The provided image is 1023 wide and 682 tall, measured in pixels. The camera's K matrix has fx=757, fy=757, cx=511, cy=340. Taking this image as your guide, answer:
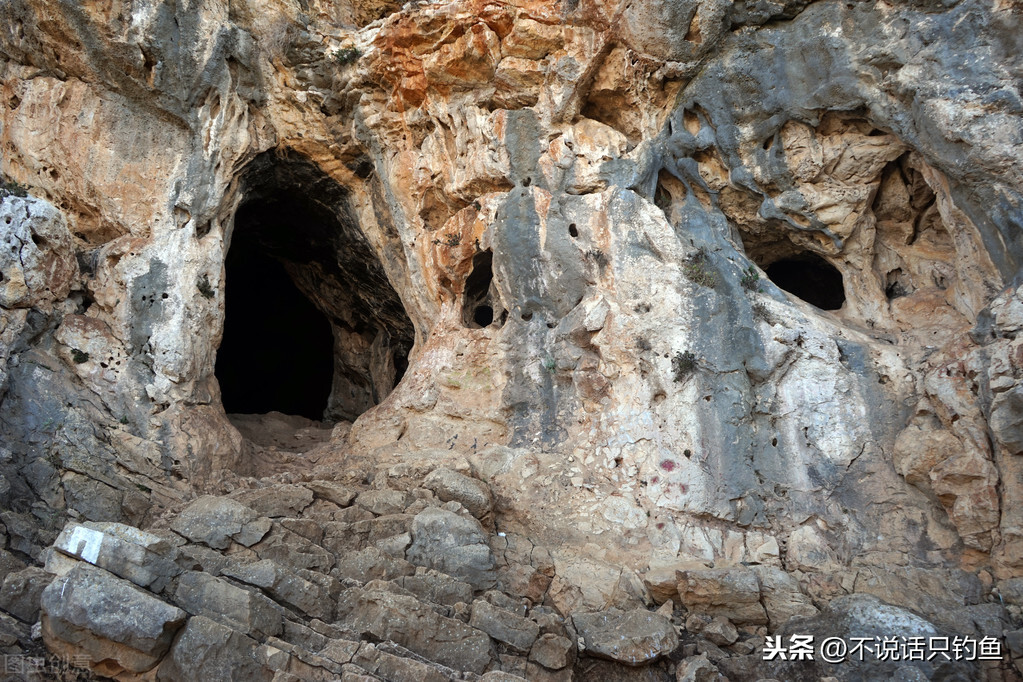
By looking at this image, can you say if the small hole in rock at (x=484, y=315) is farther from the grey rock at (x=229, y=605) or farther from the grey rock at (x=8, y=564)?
the grey rock at (x=8, y=564)

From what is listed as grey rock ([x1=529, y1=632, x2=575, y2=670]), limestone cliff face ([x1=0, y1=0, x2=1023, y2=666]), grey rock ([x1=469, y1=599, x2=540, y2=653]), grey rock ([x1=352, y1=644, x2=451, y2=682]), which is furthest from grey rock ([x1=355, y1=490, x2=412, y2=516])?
grey rock ([x1=529, y1=632, x2=575, y2=670])

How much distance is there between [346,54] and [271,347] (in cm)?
820

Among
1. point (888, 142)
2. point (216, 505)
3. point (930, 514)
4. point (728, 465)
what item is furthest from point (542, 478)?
point (888, 142)

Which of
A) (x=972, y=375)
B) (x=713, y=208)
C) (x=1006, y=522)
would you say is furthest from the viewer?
(x=713, y=208)

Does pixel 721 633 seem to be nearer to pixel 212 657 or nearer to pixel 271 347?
pixel 212 657

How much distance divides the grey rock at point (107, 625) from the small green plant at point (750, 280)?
25.5ft

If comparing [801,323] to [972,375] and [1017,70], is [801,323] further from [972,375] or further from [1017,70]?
[1017,70]

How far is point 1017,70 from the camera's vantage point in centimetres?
880

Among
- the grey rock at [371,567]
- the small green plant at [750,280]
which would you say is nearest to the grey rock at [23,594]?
the grey rock at [371,567]

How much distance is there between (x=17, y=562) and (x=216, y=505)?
1875 mm

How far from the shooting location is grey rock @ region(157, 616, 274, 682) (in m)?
6.43

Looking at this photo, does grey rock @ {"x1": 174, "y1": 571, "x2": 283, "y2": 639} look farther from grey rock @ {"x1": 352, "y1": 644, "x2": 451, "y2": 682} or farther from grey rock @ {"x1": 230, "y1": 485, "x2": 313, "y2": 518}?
grey rock @ {"x1": 230, "y1": 485, "x2": 313, "y2": 518}

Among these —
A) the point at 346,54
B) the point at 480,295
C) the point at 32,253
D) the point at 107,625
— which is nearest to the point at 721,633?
the point at 107,625

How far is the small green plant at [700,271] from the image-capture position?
33.6 feet
